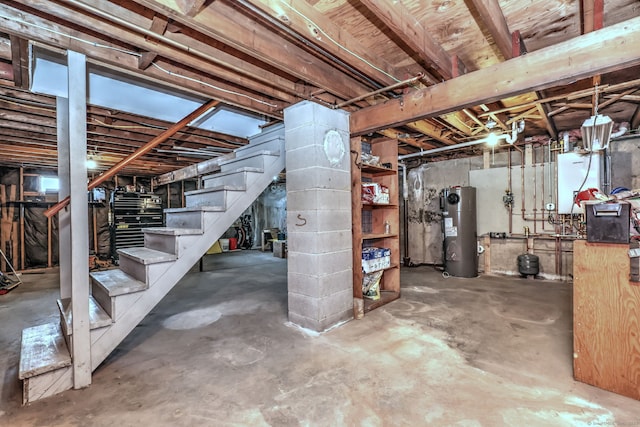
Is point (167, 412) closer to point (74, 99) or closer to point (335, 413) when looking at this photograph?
point (335, 413)

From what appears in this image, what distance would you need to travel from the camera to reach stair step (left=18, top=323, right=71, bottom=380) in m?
1.75

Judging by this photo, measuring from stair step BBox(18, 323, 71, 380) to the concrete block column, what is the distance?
5.77 ft

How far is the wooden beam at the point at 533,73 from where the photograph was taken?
63.7 inches

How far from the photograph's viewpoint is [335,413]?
161 centimetres

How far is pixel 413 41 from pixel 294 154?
1429mm

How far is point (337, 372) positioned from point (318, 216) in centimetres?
128

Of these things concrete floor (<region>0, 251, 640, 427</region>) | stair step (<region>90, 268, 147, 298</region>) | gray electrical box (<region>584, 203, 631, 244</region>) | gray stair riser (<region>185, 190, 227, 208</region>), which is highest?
gray stair riser (<region>185, 190, 227, 208</region>)

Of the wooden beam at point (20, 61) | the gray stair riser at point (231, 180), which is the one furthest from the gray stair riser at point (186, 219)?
the wooden beam at point (20, 61)

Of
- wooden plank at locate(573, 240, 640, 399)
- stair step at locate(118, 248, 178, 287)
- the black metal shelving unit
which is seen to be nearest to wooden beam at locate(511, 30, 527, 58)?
wooden plank at locate(573, 240, 640, 399)

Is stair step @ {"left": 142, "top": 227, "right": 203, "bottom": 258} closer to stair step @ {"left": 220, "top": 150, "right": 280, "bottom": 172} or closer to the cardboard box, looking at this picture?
stair step @ {"left": 220, "top": 150, "right": 280, "bottom": 172}

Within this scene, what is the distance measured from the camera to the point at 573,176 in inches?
168

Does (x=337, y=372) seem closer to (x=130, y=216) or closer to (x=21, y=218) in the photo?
(x=130, y=216)

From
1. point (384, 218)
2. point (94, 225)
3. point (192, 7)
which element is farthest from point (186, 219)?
point (94, 225)

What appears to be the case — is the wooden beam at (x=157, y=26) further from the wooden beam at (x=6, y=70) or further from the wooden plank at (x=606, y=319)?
the wooden plank at (x=606, y=319)
